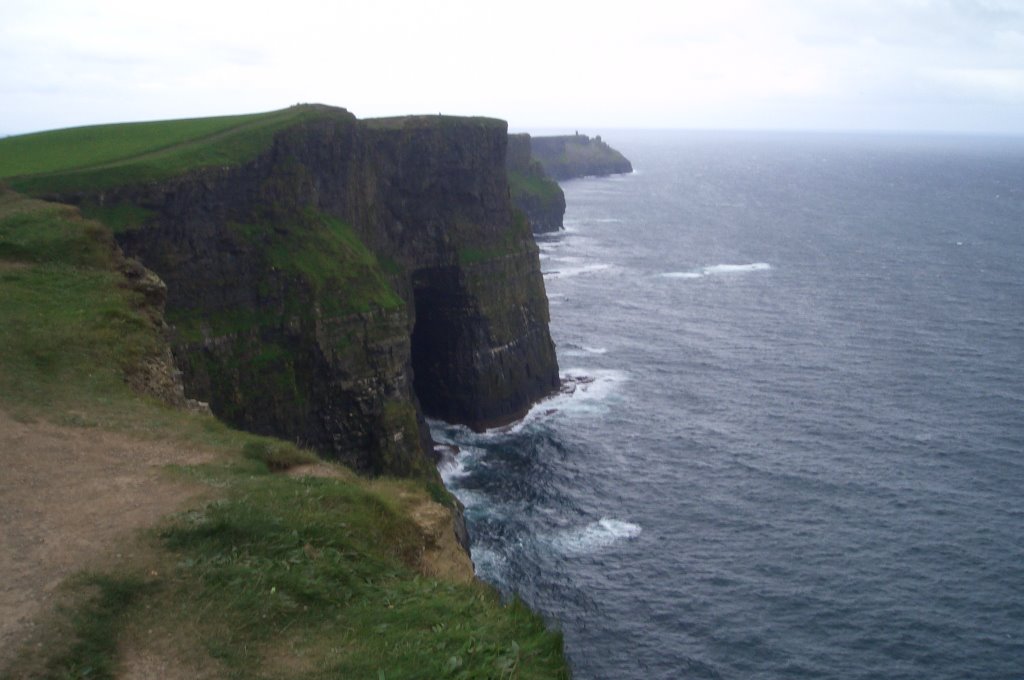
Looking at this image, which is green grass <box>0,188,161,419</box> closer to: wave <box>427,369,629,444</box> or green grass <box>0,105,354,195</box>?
green grass <box>0,105,354,195</box>

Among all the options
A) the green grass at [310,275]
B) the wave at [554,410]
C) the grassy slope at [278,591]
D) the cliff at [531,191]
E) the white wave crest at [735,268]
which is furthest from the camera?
the cliff at [531,191]

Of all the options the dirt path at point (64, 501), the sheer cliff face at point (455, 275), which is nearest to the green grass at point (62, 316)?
the dirt path at point (64, 501)

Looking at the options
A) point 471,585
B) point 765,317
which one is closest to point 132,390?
point 471,585

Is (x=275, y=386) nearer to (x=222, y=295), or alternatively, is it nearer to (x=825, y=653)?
(x=222, y=295)

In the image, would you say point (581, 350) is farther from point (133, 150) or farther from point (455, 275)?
point (133, 150)

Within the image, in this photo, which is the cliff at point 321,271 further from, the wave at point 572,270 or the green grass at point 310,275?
the wave at point 572,270

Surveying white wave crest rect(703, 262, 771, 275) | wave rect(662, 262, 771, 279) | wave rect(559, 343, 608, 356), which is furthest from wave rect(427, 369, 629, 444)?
white wave crest rect(703, 262, 771, 275)
